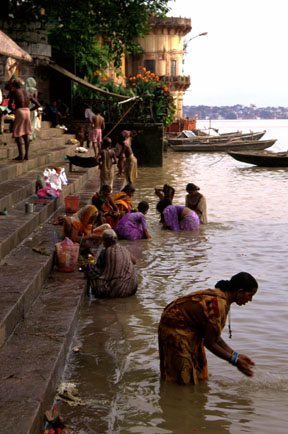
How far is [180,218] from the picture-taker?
12695 mm

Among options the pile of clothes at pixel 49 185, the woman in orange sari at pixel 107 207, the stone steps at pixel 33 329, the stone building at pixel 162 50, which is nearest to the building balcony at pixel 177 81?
the stone building at pixel 162 50

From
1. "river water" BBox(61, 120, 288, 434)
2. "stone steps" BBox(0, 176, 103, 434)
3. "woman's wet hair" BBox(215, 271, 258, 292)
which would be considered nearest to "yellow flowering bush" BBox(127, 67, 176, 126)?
"river water" BBox(61, 120, 288, 434)

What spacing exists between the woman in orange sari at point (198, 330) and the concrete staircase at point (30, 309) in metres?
0.84

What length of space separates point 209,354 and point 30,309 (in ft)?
5.37

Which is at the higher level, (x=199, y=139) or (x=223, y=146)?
(x=199, y=139)

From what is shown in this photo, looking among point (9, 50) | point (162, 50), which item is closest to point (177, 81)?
point (162, 50)

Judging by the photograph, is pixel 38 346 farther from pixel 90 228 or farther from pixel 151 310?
pixel 90 228

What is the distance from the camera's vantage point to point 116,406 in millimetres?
5258

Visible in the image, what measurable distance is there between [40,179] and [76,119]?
50.1 ft

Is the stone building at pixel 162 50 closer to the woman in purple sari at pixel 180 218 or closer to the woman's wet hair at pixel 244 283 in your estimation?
the woman in purple sari at pixel 180 218

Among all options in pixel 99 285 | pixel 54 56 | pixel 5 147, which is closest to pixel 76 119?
pixel 54 56

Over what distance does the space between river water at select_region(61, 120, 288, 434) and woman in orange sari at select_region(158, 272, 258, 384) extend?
0.15 m

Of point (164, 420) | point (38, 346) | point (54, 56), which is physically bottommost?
point (164, 420)

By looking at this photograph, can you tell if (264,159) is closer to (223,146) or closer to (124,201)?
(223,146)
